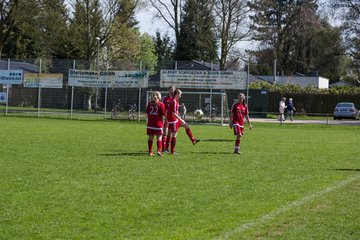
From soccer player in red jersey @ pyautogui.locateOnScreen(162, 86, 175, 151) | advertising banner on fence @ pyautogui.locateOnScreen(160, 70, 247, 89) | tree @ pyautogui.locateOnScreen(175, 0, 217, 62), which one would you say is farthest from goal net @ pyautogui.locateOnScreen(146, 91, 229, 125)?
soccer player in red jersey @ pyautogui.locateOnScreen(162, 86, 175, 151)

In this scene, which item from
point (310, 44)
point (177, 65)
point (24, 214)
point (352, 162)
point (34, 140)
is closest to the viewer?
point (24, 214)

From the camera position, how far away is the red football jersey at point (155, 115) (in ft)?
53.3

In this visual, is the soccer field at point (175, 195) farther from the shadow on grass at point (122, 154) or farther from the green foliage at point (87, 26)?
the green foliage at point (87, 26)

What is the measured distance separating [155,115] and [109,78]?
26.4 meters

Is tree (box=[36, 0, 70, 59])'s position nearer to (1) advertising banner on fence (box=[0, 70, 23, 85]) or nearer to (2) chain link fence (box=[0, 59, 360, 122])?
(2) chain link fence (box=[0, 59, 360, 122])

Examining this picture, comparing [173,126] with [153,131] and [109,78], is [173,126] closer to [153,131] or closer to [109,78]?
[153,131]

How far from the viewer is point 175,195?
970 centimetres

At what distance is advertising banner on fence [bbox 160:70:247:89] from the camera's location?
3962 cm

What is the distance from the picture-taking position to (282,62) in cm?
8150

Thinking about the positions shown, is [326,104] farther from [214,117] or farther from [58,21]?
[58,21]

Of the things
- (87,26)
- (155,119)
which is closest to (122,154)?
(155,119)

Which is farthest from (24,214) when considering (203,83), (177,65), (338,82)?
(338,82)

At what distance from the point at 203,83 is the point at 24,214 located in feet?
108

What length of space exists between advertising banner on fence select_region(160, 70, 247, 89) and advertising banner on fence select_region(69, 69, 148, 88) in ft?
5.14
